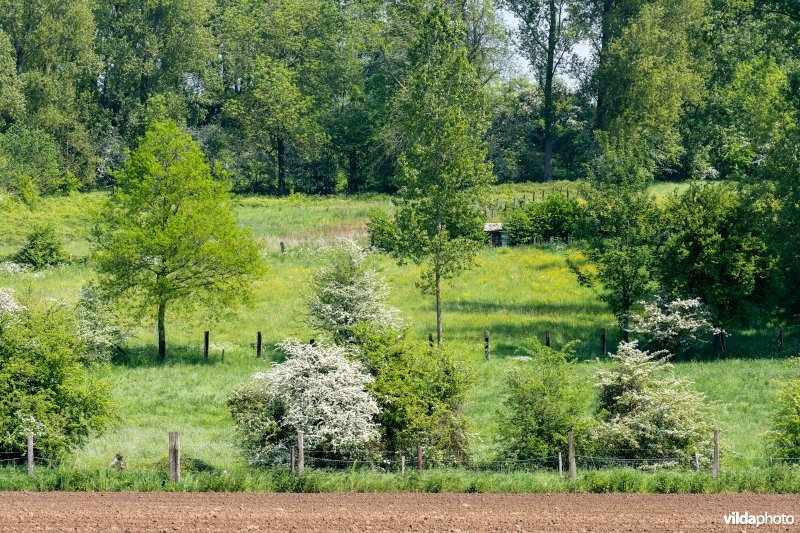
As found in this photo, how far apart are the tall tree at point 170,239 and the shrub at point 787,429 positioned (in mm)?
23506

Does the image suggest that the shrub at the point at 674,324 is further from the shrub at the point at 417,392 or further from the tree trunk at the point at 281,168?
the tree trunk at the point at 281,168

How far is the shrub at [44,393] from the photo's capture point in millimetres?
26844

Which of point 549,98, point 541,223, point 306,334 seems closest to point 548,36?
point 549,98

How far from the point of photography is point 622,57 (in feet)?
250

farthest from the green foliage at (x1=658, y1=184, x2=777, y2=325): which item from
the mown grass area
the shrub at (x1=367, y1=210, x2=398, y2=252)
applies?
the mown grass area

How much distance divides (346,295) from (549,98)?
162 ft

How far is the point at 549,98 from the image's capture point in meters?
84.9

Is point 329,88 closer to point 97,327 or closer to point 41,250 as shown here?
point 41,250

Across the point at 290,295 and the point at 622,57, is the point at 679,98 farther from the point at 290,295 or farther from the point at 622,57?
the point at 290,295

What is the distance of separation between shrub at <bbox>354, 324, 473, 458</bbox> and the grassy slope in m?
1.39

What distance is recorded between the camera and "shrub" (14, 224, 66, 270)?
57.8m

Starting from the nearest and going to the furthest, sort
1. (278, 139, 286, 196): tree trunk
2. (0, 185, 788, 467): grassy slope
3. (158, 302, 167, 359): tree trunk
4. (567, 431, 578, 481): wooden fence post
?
(567, 431, 578, 481): wooden fence post < (0, 185, 788, 467): grassy slope < (158, 302, 167, 359): tree trunk < (278, 139, 286, 196): tree trunk

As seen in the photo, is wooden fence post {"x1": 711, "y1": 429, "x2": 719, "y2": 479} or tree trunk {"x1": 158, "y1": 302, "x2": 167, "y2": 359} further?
tree trunk {"x1": 158, "y1": 302, "x2": 167, "y2": 359}

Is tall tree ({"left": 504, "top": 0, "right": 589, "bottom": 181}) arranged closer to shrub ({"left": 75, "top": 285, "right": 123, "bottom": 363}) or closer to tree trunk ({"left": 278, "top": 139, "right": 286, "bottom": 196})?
tree trunk ({"left": 278, "top": 139, "right": 286, "bottom": 196})
